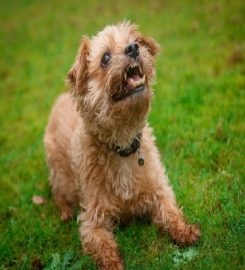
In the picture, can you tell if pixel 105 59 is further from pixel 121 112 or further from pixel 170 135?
pixel 170 135

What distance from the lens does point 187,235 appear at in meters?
4.48

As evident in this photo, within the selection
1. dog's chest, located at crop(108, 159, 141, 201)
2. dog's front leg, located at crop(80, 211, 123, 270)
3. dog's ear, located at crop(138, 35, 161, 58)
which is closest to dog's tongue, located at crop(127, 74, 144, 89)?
dog's ear, located at crop(138, 35, 161, 58)

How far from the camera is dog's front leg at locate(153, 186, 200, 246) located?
4496 millimetres

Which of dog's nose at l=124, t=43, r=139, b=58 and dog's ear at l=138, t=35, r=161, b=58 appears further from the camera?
dog's ear at l=138, t=35, r=161, b=58

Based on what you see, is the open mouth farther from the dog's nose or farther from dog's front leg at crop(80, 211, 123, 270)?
dog's front leg at crop(80, 211, 123, 270)

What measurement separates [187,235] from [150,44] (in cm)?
190

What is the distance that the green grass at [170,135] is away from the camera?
183 inches

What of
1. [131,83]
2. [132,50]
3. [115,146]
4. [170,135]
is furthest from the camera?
[170,135]

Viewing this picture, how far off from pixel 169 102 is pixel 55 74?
342cm

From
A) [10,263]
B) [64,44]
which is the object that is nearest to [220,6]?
[64,44]

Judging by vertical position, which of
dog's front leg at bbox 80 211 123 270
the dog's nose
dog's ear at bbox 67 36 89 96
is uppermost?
the dog's nose

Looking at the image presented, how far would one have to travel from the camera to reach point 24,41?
13.1m

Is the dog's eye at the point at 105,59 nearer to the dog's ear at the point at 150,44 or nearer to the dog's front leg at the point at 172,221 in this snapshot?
the dog's ear at the point at 150,44

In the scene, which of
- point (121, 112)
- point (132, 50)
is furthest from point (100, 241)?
point (132, 50)
